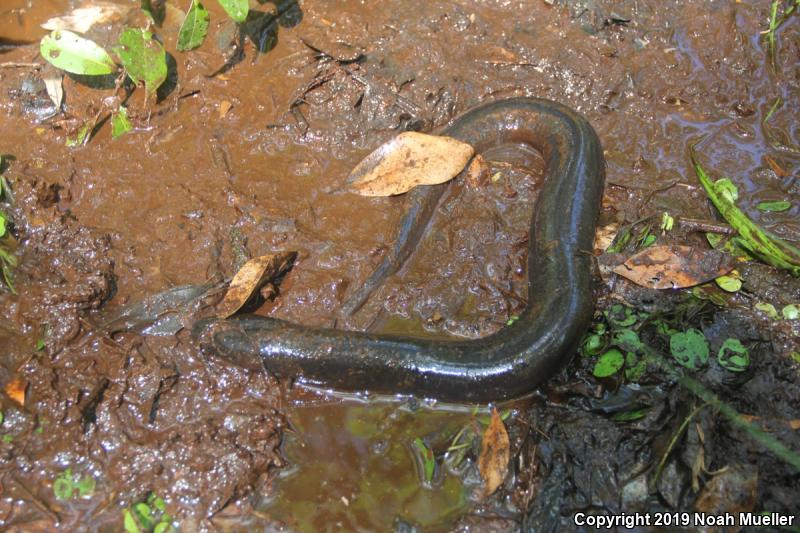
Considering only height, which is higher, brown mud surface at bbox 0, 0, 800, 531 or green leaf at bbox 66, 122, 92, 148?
green leaf at bbox 66, 122, 92, 148

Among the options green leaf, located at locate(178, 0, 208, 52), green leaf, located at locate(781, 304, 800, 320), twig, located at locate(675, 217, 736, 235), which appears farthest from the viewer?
green leaf, located at locate(178, 0, 208, 52)

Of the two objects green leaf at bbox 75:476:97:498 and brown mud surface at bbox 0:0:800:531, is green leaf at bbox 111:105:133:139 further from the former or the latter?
green leaf at bbox 75:476:97:498

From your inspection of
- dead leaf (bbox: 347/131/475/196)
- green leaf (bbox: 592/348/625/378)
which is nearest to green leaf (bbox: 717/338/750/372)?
green leaf (bbox: 592/348/625/378)

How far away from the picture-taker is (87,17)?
4637 millimetres

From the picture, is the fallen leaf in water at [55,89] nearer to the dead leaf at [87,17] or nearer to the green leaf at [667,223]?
the dead leaf at [87,17]

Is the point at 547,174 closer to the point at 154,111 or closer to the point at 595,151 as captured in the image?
the point at 595,151

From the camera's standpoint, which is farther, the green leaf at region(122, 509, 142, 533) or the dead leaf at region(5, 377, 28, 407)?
the dead leaf at region(5, 377, 28, 407)

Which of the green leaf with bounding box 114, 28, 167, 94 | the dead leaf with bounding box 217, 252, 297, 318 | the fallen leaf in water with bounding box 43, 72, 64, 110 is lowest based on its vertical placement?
the dead leaf with bounding box 217, 252, 297, 318

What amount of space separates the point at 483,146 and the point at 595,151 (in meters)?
0.75

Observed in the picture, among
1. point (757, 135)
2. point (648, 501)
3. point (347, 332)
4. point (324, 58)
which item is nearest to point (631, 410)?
point (648, 501)

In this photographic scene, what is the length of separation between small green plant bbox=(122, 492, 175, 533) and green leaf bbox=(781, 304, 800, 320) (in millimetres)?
3361

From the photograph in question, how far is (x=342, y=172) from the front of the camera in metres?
4.25

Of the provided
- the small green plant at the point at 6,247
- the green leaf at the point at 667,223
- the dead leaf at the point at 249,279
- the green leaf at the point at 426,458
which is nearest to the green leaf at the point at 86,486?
the dead leaf at the point at 249,279

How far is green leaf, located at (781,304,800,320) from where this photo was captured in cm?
346
